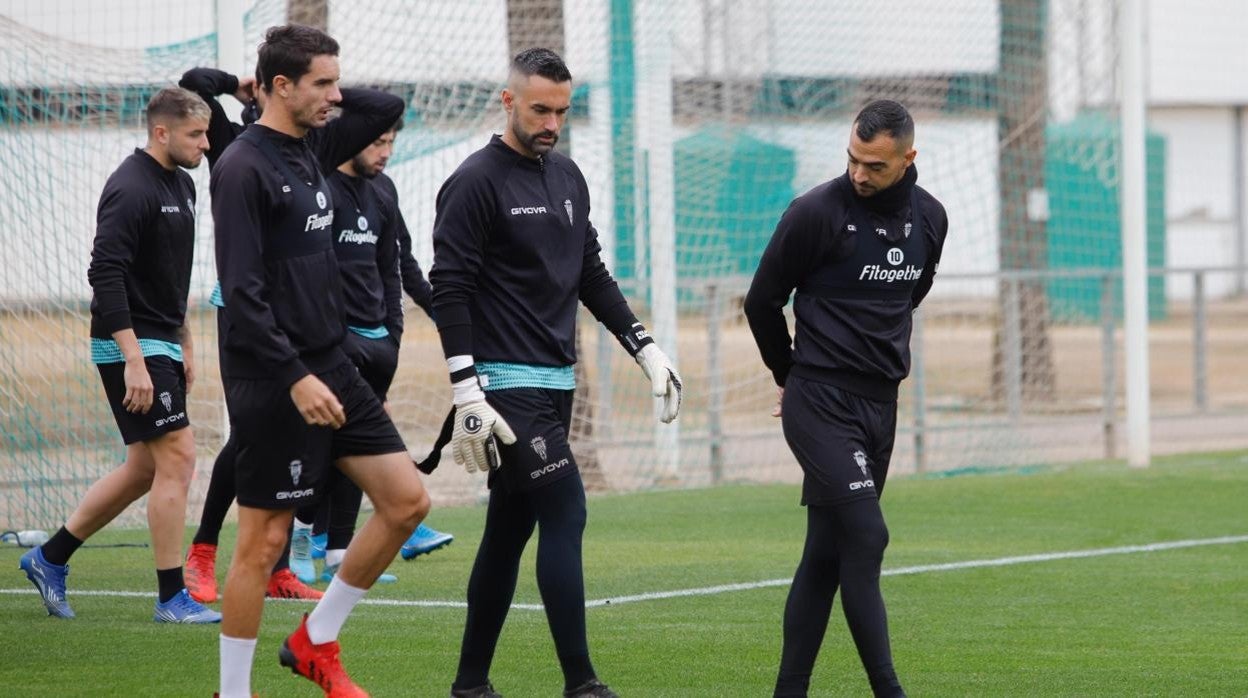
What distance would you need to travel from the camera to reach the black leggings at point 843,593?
17.7 ft

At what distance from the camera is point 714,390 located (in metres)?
14.0

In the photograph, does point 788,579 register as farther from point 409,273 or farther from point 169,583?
point 169,583

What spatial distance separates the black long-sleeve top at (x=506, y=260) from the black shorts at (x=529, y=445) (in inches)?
4.8

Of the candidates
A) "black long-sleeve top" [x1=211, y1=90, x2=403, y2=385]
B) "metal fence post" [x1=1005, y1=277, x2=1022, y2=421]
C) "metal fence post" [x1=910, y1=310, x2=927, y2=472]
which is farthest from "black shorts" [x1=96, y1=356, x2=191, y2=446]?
"metal fence post" [x1=1005, y1=277, x2=1022, y2=421]

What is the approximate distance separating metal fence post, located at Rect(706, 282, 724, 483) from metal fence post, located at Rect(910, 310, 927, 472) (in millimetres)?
1601

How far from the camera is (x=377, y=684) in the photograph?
6.18 meters

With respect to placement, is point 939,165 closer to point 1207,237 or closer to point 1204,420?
point 1204,420

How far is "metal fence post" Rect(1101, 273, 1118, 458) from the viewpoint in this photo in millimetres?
15188

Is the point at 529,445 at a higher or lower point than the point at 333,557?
higher

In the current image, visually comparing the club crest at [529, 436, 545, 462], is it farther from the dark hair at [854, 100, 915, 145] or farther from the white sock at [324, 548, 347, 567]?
the white sock at [324, 548, 347, 567]

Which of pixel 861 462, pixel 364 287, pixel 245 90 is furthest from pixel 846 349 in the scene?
pixel 364 287

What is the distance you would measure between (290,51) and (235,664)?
1837 mm

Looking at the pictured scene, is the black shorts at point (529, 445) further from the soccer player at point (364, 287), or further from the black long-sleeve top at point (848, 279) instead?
the soccer player at point (364, 287)

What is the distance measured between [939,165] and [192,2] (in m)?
6.50
